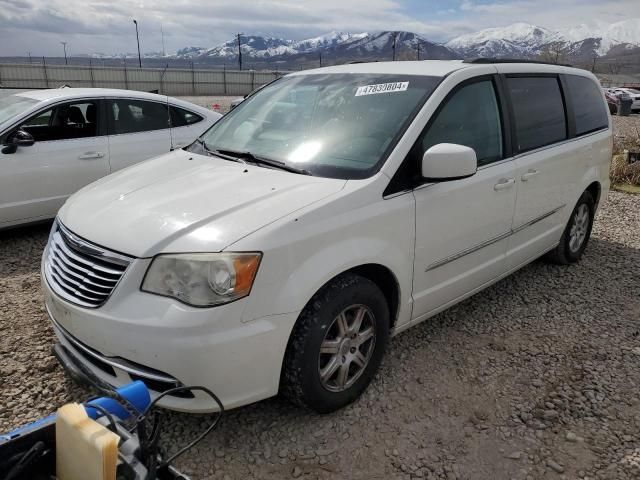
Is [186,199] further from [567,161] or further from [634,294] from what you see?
[634,294]

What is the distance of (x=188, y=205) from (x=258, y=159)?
67 centimetres

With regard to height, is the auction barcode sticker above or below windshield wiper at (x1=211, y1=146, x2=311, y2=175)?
above

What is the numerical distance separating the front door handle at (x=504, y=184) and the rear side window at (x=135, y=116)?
4.17 meters

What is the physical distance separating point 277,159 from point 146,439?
1769mm

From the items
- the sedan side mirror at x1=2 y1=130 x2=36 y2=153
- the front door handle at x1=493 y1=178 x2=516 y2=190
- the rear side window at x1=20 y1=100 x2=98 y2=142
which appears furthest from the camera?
the rear side window at x1=20 y1=100 x2=98 y2=142

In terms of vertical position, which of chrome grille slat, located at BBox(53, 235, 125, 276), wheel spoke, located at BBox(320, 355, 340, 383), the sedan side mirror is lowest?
wheel spoke, located at BBox(320, 355, 340, 383)

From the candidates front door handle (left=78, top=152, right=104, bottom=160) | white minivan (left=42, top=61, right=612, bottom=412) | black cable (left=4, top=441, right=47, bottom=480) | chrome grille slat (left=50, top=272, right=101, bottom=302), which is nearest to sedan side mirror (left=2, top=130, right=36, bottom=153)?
front door handle (left=78, top=152, right=104, bottom=160)

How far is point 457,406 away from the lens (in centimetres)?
298

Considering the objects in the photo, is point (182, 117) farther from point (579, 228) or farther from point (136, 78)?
point (136, 78)

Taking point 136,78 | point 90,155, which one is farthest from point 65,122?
point 136,78

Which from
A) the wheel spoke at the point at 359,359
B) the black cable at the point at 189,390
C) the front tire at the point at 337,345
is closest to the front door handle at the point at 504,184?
the front tire at the point at 337,345

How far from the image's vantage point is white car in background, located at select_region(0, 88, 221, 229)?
17.1 ft

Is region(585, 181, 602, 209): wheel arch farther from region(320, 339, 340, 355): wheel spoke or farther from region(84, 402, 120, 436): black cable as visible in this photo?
region(84, 402, 120, 436): black cable

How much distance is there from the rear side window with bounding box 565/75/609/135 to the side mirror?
7.36ft
